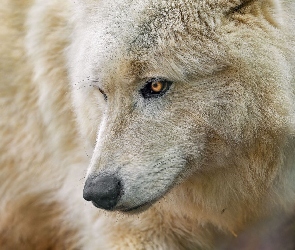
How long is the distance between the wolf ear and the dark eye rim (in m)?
0.41

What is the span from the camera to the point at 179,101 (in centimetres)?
250

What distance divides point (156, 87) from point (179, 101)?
118 millimetres

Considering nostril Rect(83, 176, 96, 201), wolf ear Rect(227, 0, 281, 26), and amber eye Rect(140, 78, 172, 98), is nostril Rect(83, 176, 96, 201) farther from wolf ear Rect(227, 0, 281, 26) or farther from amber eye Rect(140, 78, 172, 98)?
wolf ear Rect(227, 0, 281, 26)

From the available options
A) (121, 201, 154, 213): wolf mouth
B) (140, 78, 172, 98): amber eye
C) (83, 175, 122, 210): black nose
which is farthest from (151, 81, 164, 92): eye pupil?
(121, 201, 154, 213): wolf mouth

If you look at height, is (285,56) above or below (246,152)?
above

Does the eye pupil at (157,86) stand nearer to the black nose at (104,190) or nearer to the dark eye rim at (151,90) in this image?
A: the dark eye rim at (151,90)

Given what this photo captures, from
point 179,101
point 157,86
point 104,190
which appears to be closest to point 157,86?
point 157,86

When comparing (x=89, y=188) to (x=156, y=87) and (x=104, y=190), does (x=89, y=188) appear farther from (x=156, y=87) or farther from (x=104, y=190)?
(x=156, y=87)

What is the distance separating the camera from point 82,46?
9.48ft

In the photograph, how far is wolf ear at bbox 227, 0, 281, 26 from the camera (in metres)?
2.49

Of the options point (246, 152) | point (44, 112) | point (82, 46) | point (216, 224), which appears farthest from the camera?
point (44, 112)

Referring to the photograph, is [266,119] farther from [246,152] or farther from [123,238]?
[123,238]

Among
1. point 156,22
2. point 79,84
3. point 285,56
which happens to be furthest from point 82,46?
point 285,56

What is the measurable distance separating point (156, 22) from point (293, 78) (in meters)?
0.67
